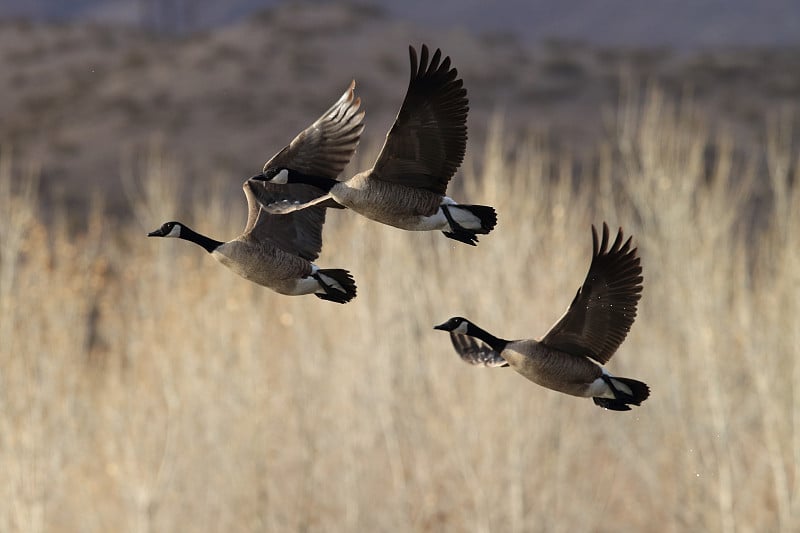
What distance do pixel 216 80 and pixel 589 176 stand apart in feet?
82.1

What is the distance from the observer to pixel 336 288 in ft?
6.13

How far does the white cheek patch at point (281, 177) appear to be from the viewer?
1746mm

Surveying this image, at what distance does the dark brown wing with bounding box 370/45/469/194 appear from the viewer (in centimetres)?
188

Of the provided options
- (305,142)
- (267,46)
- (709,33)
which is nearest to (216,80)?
(267,46)

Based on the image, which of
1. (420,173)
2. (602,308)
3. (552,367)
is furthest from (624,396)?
(420,173)

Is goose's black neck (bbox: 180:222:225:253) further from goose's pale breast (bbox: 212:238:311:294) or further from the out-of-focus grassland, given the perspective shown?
the out-of-focus grassland

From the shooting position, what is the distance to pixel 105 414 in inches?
682

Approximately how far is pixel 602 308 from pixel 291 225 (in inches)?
23.3

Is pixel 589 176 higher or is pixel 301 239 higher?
pixel 589 176

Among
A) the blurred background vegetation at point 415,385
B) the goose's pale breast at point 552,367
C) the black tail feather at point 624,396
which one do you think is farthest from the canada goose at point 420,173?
the blurred background vegetation at point 415,385

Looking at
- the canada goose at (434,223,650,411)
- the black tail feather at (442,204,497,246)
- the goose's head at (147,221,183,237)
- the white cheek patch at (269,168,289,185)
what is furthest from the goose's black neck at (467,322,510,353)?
the goose's head at (147,221,183,237)

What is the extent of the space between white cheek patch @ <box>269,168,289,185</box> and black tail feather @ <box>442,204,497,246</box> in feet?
0.88

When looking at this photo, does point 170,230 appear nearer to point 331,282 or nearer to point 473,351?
point 331,282

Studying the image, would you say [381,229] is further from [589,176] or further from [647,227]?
[589,176]
